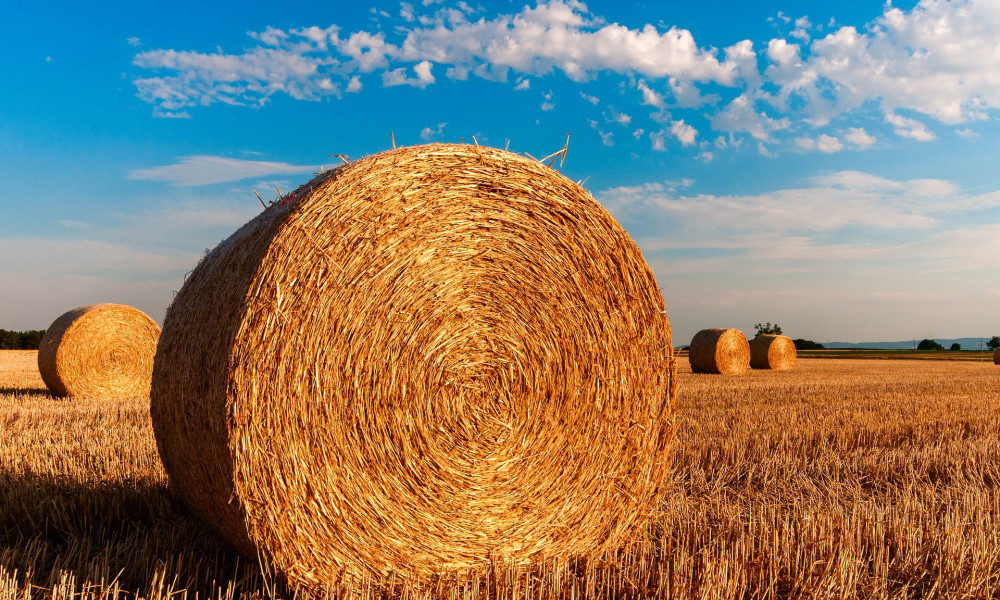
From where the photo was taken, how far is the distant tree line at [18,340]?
32.8 meters

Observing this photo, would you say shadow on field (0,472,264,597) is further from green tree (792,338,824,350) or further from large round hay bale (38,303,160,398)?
green tree (792,338,824,350)

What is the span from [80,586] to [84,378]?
859 cm

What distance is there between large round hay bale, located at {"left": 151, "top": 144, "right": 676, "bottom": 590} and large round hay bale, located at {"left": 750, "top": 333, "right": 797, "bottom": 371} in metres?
18.9

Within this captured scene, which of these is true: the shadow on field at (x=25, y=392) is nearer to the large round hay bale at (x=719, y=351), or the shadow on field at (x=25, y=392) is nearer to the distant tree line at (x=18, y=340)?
the large round hay bale at (x=719, y=351)

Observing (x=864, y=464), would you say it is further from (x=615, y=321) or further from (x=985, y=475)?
(x=615, y=321)

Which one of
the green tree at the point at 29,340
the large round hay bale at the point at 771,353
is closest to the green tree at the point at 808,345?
the large round hay bale at the point at 771,353

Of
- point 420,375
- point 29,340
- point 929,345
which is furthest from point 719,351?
point 929,345

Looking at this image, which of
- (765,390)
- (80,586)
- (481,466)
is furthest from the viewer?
(765,390)

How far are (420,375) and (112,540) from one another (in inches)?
81.1

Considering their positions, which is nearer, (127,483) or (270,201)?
(270,201)

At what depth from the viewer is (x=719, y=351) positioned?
1862 centimetres

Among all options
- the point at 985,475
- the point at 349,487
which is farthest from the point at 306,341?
the point at 985,475

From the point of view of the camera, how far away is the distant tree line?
32781 millimetres

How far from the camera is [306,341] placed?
3248 millimetres
